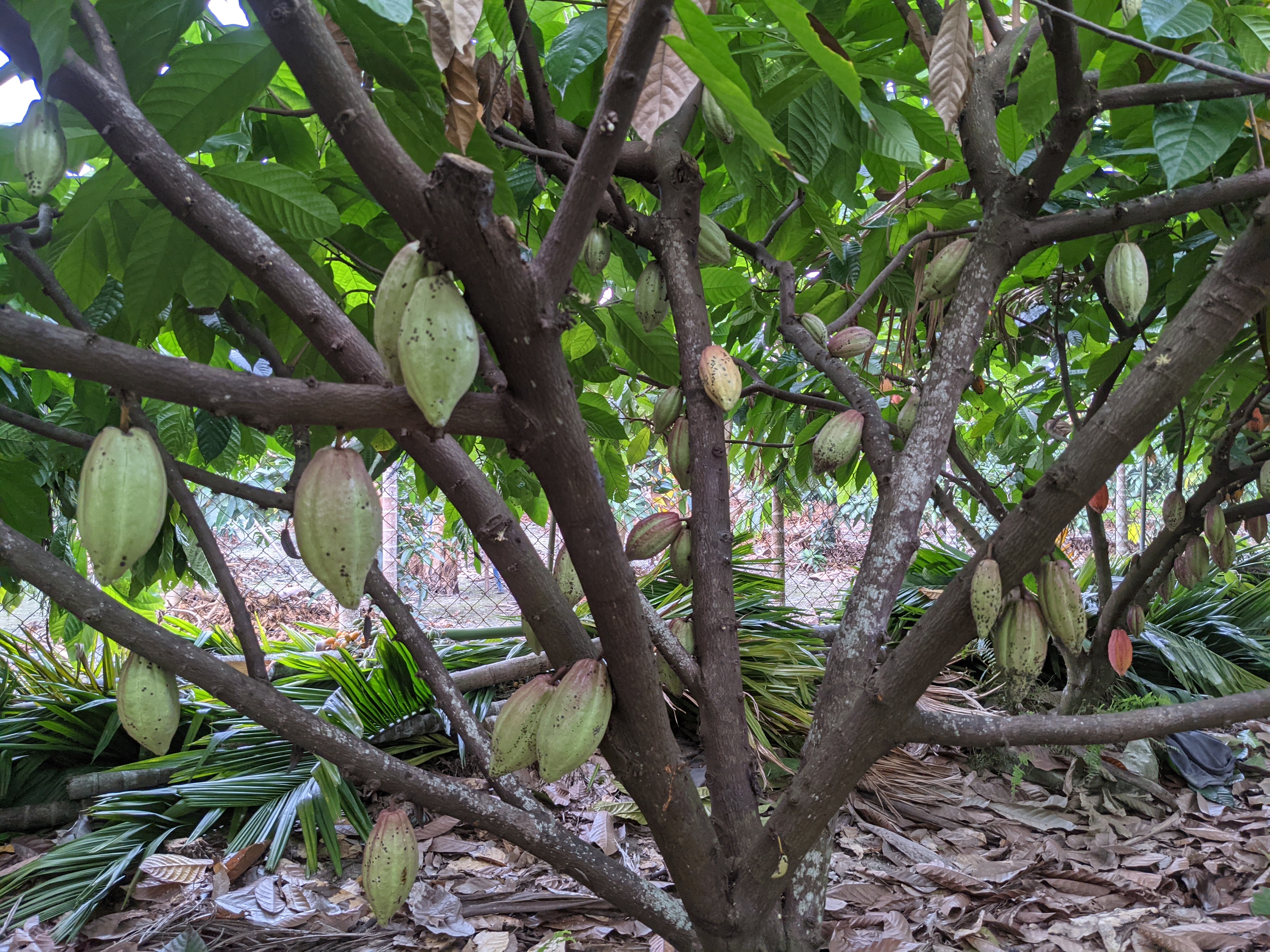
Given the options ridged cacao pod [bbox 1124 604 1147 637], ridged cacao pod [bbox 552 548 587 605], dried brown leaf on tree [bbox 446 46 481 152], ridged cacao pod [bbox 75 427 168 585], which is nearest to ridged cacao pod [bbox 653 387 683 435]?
ridged cacao pod [bbox 552 548 587 605]

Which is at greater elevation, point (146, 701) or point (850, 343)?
point (850, 343)

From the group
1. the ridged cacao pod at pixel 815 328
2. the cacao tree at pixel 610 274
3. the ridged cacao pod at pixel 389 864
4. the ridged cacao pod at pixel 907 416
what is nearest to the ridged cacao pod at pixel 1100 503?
the cacao tree at pixel 610 274

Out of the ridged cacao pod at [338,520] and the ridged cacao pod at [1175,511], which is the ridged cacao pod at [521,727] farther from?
the ridged cacao pod at [1175,511]

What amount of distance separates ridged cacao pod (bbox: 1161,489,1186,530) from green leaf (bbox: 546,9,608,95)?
1.90m

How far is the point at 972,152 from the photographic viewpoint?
133cm

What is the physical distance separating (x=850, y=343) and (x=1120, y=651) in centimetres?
133

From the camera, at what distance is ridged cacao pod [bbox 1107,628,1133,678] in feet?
6.98

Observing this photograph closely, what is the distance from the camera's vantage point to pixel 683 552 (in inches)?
52.7

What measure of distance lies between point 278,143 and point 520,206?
407 mm

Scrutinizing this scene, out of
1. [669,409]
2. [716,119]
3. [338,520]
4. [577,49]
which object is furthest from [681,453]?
[338,520]

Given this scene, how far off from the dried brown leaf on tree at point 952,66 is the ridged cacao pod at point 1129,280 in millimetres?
620

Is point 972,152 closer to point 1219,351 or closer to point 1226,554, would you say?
point 1219,351

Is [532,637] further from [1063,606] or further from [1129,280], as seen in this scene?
[1129,280]

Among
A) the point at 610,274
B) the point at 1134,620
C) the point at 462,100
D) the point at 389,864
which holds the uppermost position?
the point at 610,274
